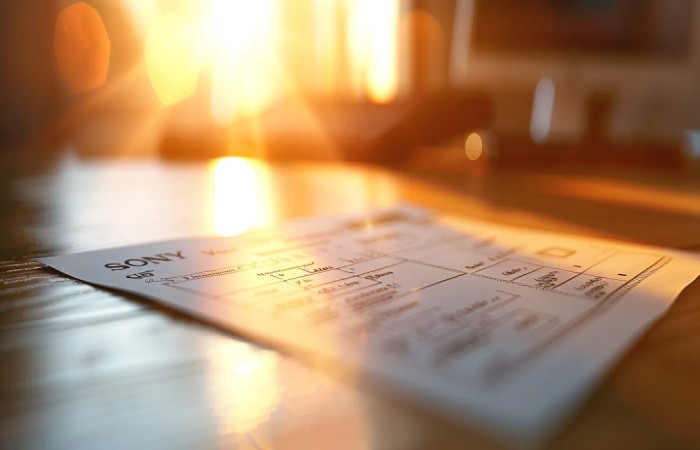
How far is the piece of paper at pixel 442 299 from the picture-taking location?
0.61ft

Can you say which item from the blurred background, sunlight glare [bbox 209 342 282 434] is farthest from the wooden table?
the blurred background

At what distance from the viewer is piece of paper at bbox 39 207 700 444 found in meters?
0.19

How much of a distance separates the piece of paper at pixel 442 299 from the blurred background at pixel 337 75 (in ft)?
2.53

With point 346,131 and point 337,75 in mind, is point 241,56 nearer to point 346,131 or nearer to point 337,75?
point 337,75

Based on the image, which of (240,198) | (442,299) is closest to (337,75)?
(240,198)

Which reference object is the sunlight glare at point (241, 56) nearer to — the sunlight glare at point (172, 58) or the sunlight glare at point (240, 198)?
the sunlight glare at point (172, 58)

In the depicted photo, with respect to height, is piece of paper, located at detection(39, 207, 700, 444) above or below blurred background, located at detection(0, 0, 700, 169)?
below

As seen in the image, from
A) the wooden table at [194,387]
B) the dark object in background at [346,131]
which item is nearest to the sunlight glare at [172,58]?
the dark object in background at [346,131]

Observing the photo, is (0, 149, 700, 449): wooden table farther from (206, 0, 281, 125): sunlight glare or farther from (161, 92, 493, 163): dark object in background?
(206, 0, 281, 125): sunlight glare

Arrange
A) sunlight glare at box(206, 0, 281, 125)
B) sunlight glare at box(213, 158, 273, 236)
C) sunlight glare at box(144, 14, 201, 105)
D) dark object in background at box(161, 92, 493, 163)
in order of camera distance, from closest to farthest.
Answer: sunlight glare at box(213, 158, 273, 236) < dark object in background at box(161, 92, 493, 163) < sunlight glare at box(144, 14, 201, 105) < sunlight glare at box(206, 0, 281, 125)

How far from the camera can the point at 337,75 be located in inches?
87.0

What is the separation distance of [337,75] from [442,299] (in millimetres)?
2041

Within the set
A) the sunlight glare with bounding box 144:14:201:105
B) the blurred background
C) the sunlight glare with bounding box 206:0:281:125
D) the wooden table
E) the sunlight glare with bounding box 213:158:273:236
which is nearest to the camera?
the wooden table

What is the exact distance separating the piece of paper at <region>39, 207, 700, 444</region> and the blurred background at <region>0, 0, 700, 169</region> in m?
0.77
